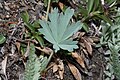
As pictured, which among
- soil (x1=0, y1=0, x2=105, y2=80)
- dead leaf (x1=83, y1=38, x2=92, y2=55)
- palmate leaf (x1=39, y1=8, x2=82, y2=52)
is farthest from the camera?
dead leaf (x1=83, y1=38, x2=92, y2=55)

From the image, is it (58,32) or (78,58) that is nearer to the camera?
(58,32)

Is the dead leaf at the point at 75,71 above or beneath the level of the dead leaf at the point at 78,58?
beneath

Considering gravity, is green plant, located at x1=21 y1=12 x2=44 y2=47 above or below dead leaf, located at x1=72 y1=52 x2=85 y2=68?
above

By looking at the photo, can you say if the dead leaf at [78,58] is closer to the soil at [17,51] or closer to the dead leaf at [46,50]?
the soil at [17,51]

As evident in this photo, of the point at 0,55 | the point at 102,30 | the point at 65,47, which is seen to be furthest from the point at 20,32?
the point at 102,30

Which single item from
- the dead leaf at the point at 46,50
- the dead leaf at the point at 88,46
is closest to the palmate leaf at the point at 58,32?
the dead leaf at the point at 46,50

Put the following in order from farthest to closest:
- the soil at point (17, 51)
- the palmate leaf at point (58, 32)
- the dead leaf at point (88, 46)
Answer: the dead leaf at point (88, 46) < the soil at point (17, 51) < the palmate leaf at point (58, 32)

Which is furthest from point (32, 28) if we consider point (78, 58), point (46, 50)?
point (78, 58)

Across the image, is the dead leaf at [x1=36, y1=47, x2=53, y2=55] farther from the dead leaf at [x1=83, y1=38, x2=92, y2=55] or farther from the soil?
the dead leaf at [x1=83, y1=38, x2=92, y2=55]

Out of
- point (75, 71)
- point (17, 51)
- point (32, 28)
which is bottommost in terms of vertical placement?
point (75, 71)

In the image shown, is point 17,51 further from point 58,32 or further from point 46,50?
point 58,32

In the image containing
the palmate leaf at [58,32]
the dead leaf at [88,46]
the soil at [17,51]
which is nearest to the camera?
the palmate leaf at [58,32]

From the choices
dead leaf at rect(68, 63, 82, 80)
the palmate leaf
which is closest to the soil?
dead leaf at rect(68, 63, 82, 80)
